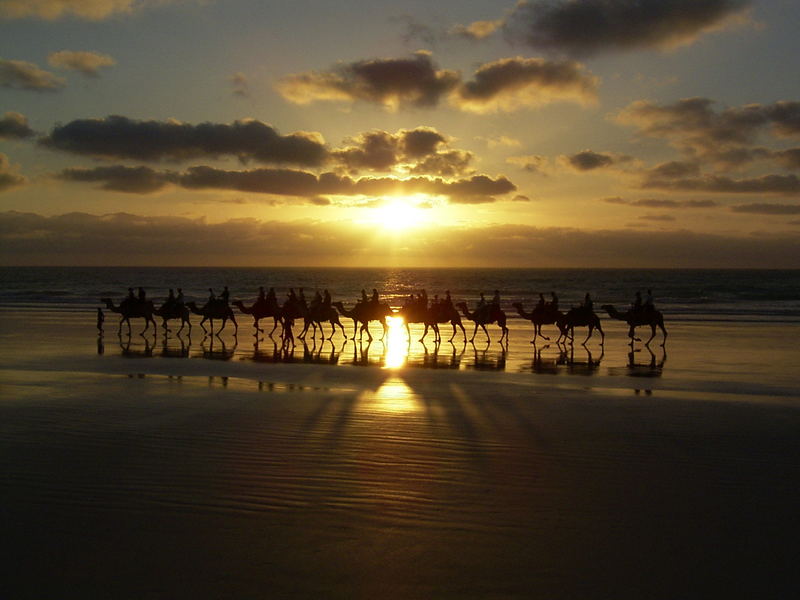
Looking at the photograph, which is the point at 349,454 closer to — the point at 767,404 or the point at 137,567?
the point at 137,567

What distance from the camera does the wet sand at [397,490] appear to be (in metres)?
5.27

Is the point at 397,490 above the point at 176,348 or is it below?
below

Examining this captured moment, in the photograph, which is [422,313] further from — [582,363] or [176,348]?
[176,348]

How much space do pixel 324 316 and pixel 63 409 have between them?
1234 cm

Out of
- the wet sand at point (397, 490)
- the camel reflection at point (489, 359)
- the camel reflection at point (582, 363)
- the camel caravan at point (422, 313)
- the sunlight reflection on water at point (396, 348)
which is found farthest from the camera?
the camel caravan at point (422, 313)

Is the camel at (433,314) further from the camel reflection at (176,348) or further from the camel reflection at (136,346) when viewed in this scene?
the camel reflection at (136,346)

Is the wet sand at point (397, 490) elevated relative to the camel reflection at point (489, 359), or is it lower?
lower

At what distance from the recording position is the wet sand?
17.3ft

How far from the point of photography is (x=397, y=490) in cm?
706

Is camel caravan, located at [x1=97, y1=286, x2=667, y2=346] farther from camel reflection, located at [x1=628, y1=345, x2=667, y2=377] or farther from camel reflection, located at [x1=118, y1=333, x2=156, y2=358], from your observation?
camel reflection, located at [x1=628, y1=345, x2=667, y2=377]

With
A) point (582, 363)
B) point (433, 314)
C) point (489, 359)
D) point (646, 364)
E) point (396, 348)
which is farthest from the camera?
point (433, 314)

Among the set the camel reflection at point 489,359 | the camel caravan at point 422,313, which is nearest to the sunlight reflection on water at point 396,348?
the camel caravan at point 422,313

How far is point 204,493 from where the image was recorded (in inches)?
273

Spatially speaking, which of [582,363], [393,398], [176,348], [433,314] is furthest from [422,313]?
[393,398]
